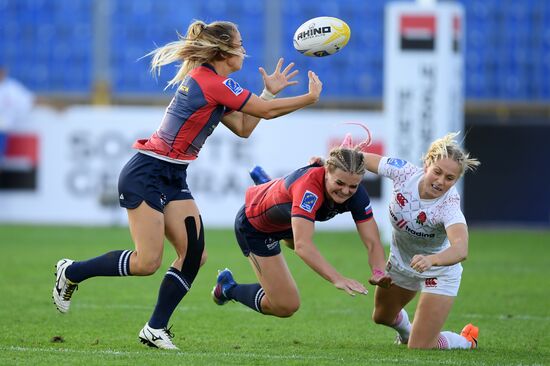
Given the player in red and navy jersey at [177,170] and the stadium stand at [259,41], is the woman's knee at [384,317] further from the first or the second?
the stadium stand at [259,41]

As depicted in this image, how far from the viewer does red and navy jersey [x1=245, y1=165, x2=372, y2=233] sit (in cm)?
686

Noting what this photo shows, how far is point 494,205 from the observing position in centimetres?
1858

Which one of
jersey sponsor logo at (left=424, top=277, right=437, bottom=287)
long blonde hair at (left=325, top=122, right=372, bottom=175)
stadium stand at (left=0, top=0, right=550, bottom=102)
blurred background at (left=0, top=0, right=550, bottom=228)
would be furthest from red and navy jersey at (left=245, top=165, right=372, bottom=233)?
stadium stand at (left=0, top=0, right=550, bottom=102)

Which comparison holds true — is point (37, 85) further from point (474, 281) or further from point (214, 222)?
point (474, 281)

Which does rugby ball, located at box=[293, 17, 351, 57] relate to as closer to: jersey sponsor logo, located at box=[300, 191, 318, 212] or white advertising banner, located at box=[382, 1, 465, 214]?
jersey sponsor logo, located at box=[300, 191, 318, 212]

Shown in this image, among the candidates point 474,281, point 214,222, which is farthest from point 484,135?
point 474,281

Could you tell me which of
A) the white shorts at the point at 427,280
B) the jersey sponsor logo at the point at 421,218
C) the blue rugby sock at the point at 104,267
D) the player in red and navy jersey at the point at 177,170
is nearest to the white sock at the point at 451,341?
the white shorts at the point at 427,280

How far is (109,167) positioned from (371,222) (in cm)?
1103

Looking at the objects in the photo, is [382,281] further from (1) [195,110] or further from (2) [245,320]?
(2) [245,320]

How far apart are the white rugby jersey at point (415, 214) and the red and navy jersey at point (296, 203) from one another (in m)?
0.31

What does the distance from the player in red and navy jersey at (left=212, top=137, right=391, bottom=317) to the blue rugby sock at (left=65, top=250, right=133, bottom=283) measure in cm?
101

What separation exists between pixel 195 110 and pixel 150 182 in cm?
54

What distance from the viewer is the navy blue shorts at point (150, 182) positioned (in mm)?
6918

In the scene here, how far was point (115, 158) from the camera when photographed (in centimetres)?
1762
